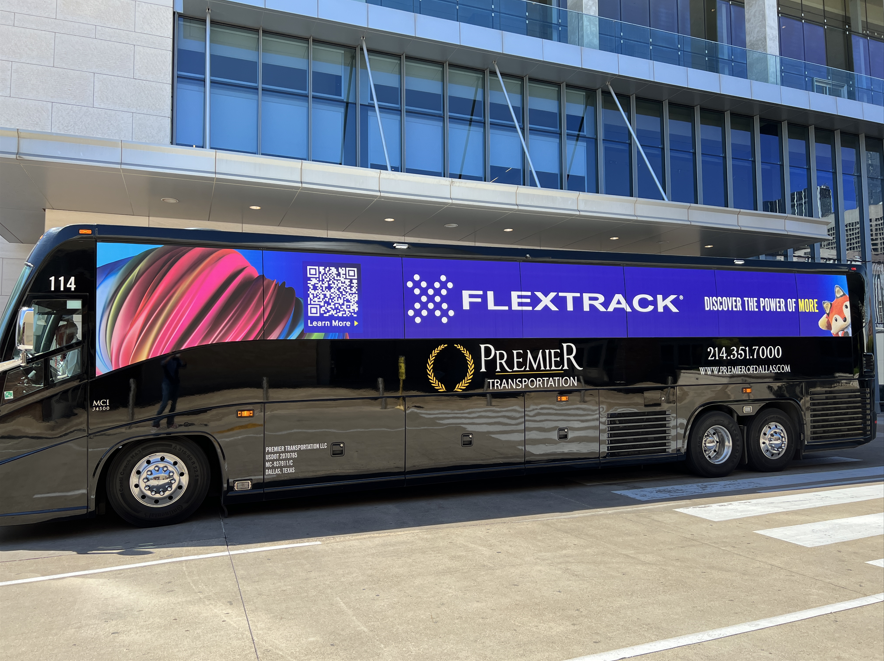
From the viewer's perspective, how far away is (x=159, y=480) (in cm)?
737

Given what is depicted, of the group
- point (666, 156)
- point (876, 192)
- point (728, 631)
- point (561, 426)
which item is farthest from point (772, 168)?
point (728, 631)

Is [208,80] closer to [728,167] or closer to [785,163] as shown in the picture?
[728,167]

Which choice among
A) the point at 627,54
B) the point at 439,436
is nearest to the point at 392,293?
the point at 439,436

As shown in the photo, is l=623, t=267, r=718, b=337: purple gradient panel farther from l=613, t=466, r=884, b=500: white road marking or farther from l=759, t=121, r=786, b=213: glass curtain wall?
l=759, t=121, r=786, b=213: glass curtain wall

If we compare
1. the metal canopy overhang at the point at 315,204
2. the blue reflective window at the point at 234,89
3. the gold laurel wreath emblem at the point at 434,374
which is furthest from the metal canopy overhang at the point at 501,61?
the gold laurel wreath emblem at the point at 434,374

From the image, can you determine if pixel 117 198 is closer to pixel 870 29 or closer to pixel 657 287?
pixel 657 287

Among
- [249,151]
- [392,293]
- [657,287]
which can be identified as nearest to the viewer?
[392,293]

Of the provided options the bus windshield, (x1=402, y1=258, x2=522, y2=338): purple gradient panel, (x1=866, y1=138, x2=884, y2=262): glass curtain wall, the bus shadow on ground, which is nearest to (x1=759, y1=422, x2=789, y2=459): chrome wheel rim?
the bus shadow on ground

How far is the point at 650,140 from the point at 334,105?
10128mm

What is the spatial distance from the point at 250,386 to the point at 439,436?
2556mm

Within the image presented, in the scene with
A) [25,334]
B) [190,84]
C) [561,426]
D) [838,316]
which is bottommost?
[561,426]

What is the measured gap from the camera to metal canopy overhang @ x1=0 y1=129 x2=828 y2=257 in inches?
441

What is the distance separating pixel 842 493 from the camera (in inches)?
357

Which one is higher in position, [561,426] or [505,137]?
[505,137]
